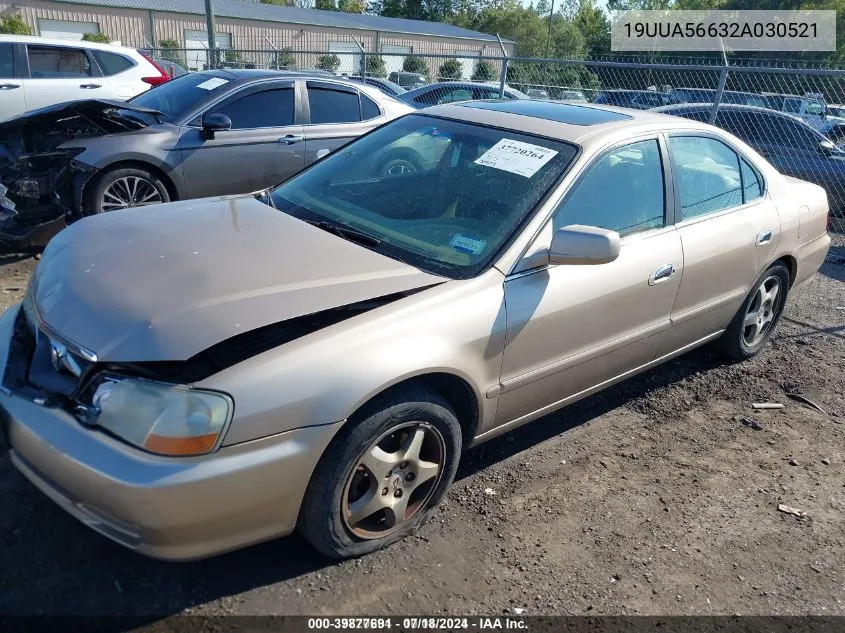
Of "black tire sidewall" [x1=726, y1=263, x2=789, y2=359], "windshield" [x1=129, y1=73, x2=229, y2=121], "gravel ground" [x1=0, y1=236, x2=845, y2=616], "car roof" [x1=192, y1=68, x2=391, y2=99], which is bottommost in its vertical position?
"gravel ground" [x1=0, y1=236, x2=845, y2=616]

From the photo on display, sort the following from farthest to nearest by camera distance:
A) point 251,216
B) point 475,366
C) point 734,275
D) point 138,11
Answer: point 138,11
point 734,275
point 251,216
point 475,366

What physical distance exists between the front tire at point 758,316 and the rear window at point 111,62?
891cm

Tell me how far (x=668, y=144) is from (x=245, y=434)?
282cm

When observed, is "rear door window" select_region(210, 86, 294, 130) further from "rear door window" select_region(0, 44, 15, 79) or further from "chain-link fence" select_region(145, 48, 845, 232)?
"rear door window" select_region(0, 44, 15, 79)

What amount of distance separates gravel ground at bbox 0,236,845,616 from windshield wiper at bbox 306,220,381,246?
1208 mm

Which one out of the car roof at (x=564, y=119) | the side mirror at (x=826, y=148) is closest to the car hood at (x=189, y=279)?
the car roof at (x=564, y=119)

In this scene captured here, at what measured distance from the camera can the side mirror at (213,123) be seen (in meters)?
6.06

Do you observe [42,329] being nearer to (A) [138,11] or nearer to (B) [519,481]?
(B) [519,481]

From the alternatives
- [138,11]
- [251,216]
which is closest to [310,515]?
[251,216]

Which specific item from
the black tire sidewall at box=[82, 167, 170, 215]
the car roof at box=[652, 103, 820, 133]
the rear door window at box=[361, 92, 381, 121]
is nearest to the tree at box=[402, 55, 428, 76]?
the car roof at box=[652, 103, 820, 133]

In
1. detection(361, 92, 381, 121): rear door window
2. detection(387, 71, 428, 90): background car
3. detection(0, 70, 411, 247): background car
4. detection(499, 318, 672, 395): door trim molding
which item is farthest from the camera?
detection(387, 71, 428, 90): background car

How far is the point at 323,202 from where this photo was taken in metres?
3.51

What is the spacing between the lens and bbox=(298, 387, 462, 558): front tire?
Answer: 2.49 meters

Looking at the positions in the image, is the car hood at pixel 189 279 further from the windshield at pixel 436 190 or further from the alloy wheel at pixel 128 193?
the alloy wheel at pixel 128 193
